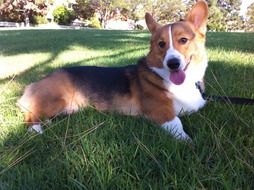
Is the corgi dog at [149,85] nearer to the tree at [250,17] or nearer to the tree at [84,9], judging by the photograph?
the tree at [250,17]

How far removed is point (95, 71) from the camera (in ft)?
10.8

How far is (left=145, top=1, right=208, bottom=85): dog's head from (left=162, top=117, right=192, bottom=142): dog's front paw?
36 cm

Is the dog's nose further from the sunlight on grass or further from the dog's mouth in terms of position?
A: the sunlight on grass

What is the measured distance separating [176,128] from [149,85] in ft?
1.79

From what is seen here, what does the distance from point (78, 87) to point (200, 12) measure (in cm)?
121

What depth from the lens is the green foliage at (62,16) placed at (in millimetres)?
40812

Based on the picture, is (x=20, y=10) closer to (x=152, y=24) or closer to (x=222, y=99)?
(x=152, y=24)

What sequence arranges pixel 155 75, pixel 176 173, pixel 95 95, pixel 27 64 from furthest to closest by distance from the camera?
pixel 27 64, pixel 95 95, pixel 155 75, pixel 176 173

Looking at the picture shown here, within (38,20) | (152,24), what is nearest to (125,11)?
(38,20)

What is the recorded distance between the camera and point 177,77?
294 cm

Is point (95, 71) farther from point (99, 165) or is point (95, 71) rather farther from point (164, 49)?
point (99, 165)

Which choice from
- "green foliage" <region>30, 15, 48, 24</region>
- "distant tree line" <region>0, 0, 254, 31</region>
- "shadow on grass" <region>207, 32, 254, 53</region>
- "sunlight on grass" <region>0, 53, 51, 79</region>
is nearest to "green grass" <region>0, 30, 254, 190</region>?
"sunlight on grass" <region>0, 53, 51, 79</region>

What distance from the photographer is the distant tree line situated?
39281 mm

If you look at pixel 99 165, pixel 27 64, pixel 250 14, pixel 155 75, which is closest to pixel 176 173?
pixel 99 165
